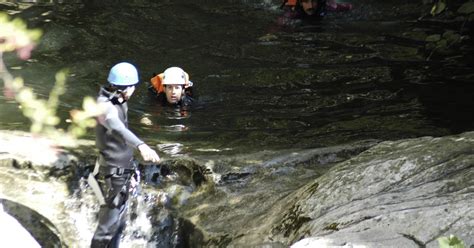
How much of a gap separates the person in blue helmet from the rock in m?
1.19

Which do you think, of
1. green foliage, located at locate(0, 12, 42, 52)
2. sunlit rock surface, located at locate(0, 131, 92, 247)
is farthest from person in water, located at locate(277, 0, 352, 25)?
green foliage, located at locate(0, 12, 42, 52)

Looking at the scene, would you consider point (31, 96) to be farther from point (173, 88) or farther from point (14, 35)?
point (173, 88)

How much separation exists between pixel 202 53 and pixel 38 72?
2.81 metres

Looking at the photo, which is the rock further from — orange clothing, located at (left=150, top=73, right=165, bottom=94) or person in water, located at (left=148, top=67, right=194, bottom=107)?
orange clothing, located at (left=150, top=73, right=165, bottom=94)

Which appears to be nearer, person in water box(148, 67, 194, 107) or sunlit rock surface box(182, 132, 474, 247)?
sunlit rock surface box(182, 132, 474, 247)

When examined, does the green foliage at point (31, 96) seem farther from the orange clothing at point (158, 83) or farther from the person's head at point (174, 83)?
the orange clothing at point (158, 83)

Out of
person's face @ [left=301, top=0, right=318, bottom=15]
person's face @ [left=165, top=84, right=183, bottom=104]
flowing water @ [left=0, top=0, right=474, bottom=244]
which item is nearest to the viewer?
flowing water @ [left=0, top=0, right=474, bottom=244]

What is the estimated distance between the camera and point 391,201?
3822 millimetres

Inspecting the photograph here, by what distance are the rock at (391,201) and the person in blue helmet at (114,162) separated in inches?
46.7

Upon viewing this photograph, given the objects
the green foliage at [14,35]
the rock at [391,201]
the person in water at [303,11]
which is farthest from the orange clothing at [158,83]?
the green foliage at [14,35]

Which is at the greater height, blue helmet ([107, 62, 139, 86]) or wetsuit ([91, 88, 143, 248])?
blue helmet ([107, 62, 139, 86])

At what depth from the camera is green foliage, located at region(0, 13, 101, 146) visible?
1.38 m

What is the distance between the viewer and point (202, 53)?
10852 mm

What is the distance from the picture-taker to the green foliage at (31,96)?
1385mm
